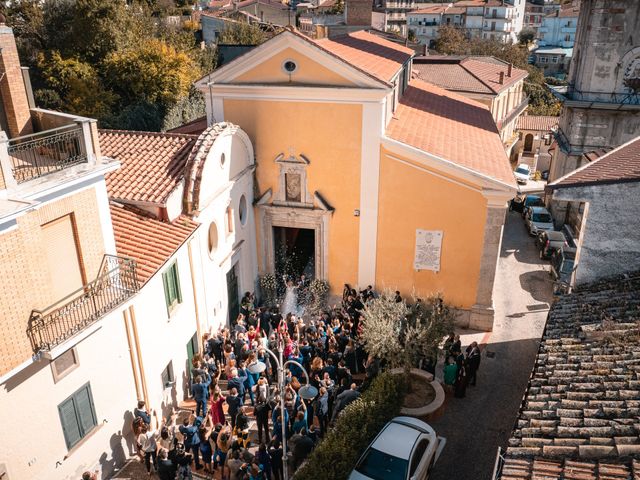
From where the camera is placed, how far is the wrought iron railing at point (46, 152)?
9.62m

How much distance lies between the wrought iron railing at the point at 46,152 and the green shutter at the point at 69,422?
14.9 ft

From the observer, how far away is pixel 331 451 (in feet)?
36.9

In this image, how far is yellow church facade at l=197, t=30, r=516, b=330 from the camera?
17.6m

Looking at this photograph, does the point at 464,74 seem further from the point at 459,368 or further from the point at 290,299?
the point at 459,368

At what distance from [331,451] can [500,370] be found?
7.32m

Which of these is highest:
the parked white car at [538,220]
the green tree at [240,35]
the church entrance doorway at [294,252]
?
the green tree at [240,35]

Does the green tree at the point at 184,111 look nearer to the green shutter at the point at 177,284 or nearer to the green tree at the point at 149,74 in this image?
the green tree at the point at 149,74

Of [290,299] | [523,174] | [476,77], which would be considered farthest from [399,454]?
[523,174]

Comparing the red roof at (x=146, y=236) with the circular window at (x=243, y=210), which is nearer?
the red roof at (x=146, y=236)

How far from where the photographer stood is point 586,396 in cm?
823

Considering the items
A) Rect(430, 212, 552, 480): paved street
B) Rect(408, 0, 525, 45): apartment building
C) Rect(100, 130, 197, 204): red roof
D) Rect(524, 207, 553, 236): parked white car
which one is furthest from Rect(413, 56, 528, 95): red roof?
Rect(408, 0, 525, 45): apartment building

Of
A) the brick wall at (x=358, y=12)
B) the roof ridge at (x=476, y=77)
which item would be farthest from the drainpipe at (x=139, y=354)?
the roof ridge at (x=476, y=77)

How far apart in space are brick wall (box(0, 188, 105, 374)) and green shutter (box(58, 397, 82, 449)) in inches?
73.5

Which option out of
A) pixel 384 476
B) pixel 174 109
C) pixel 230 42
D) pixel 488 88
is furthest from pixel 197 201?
pixel 230 42
